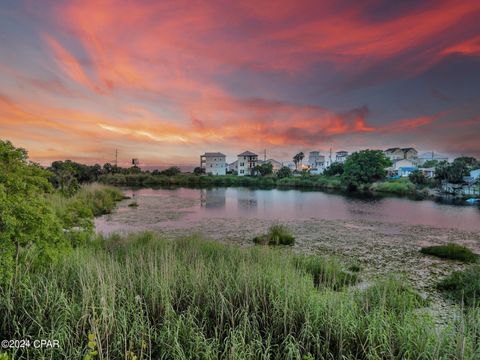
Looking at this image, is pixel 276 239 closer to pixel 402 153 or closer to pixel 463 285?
pixel 463 285

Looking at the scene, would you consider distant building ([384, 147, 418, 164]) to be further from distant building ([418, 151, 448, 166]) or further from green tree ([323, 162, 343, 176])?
green tree ([323, 162, 343, 176])

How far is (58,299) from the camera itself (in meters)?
3.89

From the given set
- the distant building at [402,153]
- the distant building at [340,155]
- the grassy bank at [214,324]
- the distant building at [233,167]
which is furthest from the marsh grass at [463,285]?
the distant building at [340,155]

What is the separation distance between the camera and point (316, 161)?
109 metres

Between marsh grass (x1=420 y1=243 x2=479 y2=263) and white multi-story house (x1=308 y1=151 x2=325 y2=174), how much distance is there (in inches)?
3617

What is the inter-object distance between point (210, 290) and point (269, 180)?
192 ft

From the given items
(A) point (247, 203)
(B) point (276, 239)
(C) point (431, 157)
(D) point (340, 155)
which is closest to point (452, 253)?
(B) point (276, 239)

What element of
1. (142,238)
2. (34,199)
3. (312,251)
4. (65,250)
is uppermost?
(34,199)

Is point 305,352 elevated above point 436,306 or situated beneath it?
elevated above

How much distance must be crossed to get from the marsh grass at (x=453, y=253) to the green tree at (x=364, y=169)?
135ft

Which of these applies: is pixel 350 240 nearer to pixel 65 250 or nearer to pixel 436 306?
pixel 436 306

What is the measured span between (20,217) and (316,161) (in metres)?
111

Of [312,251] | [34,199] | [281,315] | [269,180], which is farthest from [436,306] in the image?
[269,180]

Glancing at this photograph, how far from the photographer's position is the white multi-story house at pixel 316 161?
102m
